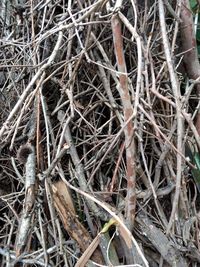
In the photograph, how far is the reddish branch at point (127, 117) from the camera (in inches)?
34.0

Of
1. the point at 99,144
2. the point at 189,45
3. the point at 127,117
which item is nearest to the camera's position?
the point at 127,117

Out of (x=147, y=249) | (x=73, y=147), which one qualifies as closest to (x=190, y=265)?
(x=147, y=249)

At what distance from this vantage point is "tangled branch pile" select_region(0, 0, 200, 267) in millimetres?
911

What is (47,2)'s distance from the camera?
106 centimetres

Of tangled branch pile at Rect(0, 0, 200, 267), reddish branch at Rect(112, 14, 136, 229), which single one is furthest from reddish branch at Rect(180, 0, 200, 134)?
reddish branch at Rect(112, 14, 136, 229)

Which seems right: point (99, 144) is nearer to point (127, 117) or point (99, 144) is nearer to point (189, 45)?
point (127, 117)

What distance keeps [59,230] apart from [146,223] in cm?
17

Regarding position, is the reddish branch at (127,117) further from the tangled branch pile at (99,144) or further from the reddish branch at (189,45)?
the reddish branch at (189,45)

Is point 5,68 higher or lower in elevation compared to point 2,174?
higher

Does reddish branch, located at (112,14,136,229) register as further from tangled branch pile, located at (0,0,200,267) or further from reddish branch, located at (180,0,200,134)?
reddish branch, located at (180,0,200,134)

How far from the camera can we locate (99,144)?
1.00m

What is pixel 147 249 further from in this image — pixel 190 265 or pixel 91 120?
pixel 91 120

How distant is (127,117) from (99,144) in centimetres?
14

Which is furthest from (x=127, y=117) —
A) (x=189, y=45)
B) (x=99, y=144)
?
(x=189, y=45)
